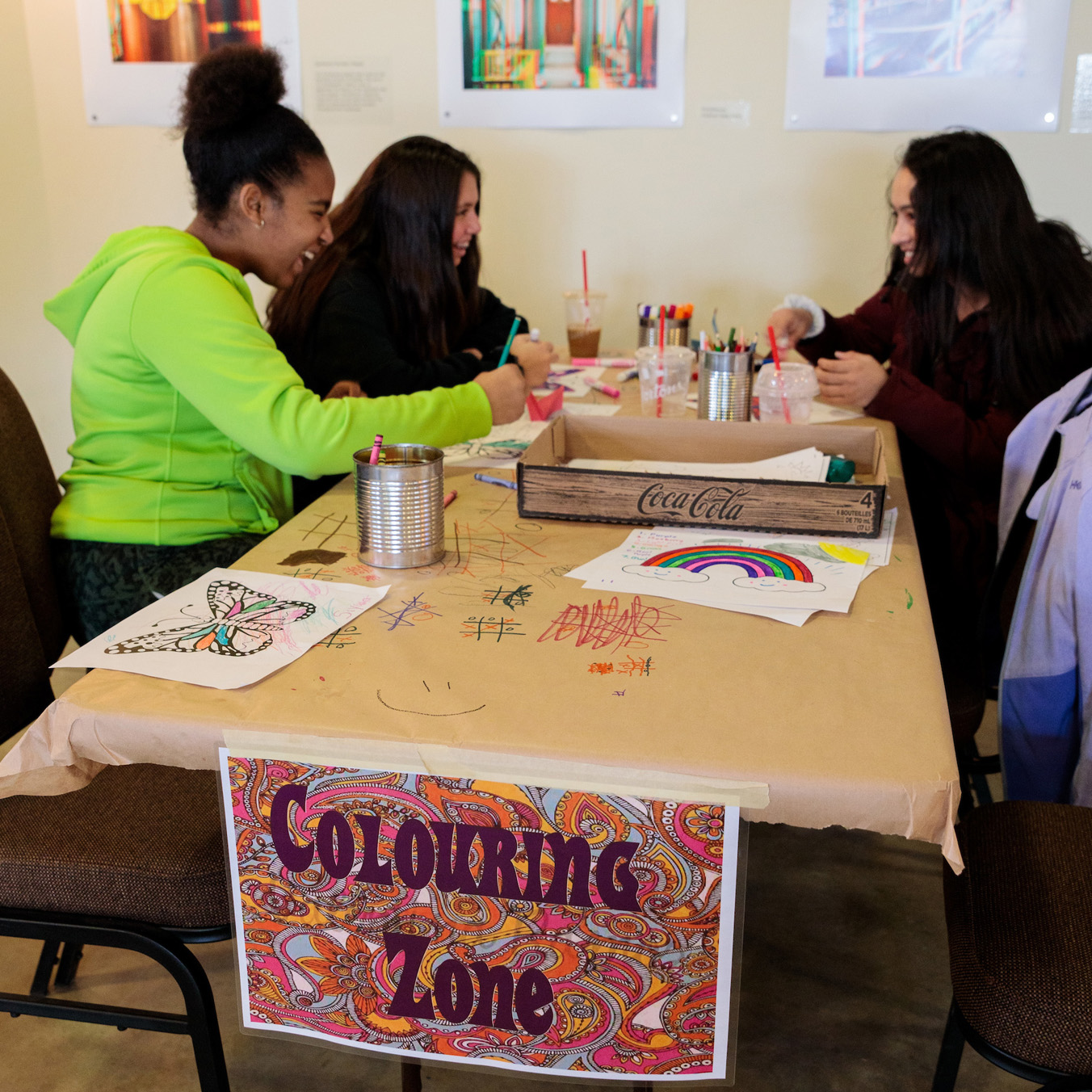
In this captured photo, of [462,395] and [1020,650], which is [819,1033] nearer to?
[1020,650]

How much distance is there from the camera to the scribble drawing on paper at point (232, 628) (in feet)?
2.93

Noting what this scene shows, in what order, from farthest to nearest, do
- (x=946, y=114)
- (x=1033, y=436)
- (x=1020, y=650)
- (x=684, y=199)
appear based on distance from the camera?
(x=684, y=199), (x=946, y=114), (x=1033, y=436), (x=1020, y=650)

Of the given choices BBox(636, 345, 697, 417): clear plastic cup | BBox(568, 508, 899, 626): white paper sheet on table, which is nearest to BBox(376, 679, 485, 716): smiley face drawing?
BBox(568, 508, 899, 626): white paper sheet on table

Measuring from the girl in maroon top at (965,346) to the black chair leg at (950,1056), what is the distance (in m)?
0.72

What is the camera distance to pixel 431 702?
2.65 ft

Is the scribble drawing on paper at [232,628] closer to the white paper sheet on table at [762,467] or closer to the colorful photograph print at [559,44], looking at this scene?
the white paper sheet on table at [762,467]

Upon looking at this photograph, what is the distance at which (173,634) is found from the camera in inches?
36.1

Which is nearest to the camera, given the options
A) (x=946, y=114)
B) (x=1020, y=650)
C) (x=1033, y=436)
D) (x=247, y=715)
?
(x=247, y=715)

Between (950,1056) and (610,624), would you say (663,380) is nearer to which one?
(610,624)

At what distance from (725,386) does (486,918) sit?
1.07 meters

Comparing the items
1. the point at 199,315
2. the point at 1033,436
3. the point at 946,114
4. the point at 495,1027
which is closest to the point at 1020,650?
the point at 1033,436

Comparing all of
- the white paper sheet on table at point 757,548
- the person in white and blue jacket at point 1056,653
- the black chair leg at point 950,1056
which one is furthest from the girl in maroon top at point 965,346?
the black chair leg at point 950,1056

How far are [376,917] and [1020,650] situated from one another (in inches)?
30.5

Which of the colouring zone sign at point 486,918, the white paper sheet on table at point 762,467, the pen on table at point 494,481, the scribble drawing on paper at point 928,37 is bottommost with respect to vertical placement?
the colouring zone sign at point 486,918
